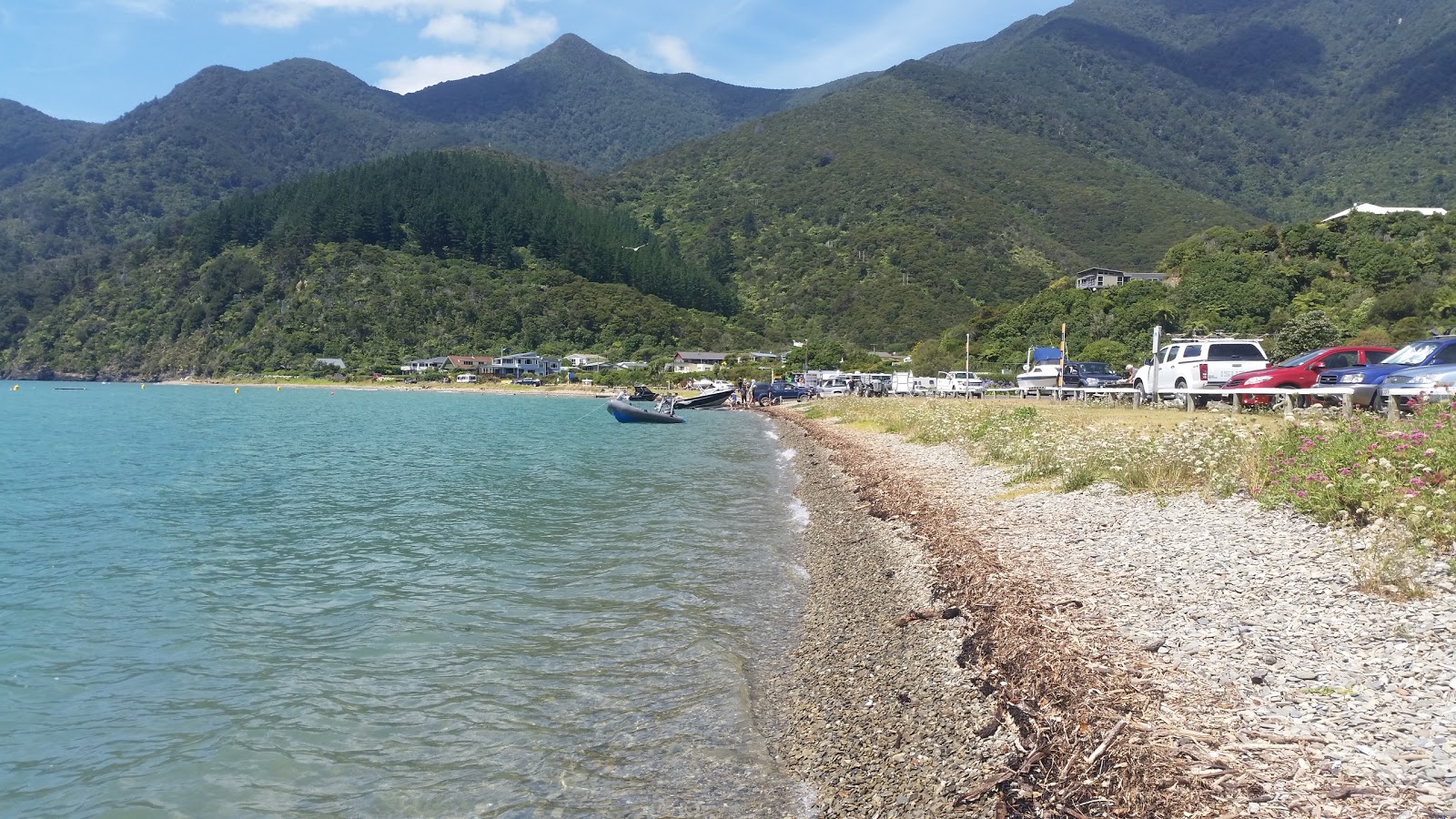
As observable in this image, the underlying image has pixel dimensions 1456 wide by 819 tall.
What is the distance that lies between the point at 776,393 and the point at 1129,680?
73.1 m

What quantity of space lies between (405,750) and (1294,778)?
6.44 metres

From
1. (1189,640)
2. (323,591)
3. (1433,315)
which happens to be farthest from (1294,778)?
(1433,315)

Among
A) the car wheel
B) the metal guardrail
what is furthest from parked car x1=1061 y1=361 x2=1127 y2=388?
the car wheel

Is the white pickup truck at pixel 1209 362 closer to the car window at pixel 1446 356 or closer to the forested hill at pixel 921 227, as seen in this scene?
the car window at pixel 1446 356

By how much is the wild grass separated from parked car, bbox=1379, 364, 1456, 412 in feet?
6.28

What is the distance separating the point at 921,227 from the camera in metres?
157

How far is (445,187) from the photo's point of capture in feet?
644

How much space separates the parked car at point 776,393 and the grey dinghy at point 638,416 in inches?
989

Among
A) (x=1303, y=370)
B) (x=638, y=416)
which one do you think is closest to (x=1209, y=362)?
(x=1303, y=370)

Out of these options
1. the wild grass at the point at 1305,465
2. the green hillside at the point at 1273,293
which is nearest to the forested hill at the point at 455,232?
the green hillside at the point at 1273,293

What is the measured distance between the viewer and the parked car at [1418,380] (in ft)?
47.9

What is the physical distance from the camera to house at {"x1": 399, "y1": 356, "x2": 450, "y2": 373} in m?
141

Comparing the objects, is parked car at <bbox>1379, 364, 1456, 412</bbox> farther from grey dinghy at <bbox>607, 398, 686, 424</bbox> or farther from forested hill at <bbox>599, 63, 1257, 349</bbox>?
forested hill at <bbox>599, 63, 1257, 349</bbox>

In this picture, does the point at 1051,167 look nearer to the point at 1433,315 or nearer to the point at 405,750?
the point at 1433,315
